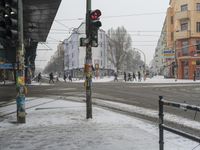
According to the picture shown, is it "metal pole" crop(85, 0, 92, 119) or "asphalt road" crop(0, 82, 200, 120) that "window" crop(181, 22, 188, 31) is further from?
"metal pole" crop(85, 0, 92, 119)

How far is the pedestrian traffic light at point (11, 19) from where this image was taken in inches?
491

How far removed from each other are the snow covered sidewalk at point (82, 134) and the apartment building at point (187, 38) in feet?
190

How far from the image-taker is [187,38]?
7250 cm

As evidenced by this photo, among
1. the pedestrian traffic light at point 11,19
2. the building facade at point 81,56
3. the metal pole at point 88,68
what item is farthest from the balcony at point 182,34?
the pedestrian traffic light at point 11,19

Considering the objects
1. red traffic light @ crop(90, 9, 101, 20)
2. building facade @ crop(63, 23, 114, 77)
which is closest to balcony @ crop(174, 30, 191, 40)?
building facade @ crop(63, 23, 114, 77)

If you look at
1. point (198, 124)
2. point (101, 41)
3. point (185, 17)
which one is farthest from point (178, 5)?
point (198, 124)

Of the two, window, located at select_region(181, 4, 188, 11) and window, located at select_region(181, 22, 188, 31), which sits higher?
window, located at select_region(181, 4, 188, 11)

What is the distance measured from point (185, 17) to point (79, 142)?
65.6 meters

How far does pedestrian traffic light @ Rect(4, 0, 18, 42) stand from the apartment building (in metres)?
58.3

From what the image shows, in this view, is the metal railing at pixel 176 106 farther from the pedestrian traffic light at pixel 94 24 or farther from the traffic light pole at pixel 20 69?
the pedestrian traffic light at pixel 94 24

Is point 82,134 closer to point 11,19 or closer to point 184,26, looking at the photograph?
point 11,19

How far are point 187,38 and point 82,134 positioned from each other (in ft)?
210

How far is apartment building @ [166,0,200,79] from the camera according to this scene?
71062 mm

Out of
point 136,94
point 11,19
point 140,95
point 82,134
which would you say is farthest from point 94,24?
point 136,94
